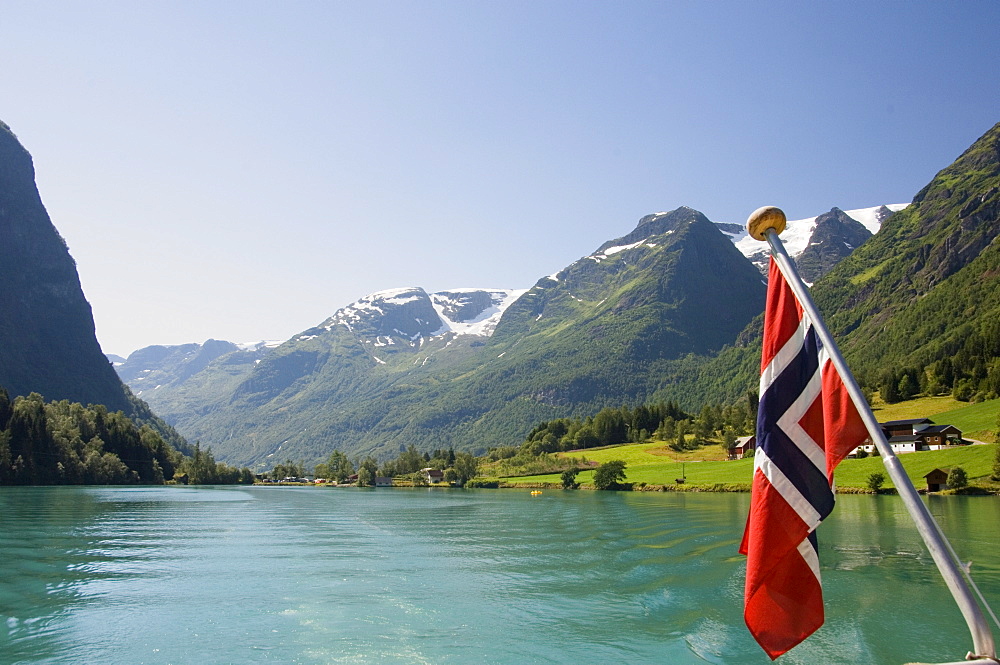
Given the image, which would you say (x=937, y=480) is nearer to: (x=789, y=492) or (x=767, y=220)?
(x=789, y=492)

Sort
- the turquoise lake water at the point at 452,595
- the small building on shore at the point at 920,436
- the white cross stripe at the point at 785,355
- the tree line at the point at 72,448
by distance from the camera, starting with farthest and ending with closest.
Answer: the tree line at the point at 72,448 < the small building on shore at the point at 920,436 < the turquoise lake water at the point at 452,595 < the white cross stripe at the point at 785,355

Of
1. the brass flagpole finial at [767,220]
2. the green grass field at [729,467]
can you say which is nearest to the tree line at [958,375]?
the green grass field at [729,467]

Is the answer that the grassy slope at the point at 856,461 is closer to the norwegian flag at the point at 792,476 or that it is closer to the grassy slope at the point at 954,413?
the grassy slope at the point at 954,413

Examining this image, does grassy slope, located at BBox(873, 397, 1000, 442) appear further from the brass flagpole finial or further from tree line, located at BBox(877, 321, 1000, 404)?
the brass flagpole finial

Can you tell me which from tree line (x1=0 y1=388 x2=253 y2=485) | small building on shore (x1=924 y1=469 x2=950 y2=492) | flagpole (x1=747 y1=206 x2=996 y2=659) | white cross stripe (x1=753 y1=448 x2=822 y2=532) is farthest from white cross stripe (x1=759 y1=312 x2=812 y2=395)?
tree line (x1=0 y1=388 x2=253 y2=485)

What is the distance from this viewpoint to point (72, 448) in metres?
160

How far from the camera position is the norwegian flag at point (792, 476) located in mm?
7234

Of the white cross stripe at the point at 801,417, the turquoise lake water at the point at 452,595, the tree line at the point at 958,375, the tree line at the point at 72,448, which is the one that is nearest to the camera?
the white cross stripe at the point at 801,417

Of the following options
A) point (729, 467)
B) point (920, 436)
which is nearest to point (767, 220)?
point (920, 436)

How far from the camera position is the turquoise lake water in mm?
21859

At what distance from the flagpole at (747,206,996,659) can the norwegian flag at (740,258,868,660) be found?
16.3 inches

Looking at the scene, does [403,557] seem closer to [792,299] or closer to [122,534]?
[122,534]

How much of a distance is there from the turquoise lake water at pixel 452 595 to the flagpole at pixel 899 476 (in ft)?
55.1

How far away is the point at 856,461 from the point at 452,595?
355 ft
